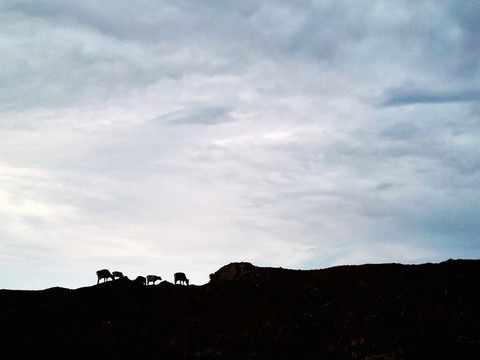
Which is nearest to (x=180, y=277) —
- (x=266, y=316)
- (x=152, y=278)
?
(x=152, y=278)

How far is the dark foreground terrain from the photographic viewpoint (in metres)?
25.0

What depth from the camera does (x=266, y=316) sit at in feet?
103

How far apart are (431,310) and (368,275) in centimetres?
681

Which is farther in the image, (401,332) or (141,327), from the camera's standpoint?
(141,327)

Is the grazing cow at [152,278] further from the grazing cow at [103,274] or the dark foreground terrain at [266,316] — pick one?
the dark foreground terrain at [266,316]

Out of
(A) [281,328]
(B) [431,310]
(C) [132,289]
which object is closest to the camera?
(B) [431,310]

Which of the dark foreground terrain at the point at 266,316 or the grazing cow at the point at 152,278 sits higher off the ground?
the grazing cow at the point at 152,278

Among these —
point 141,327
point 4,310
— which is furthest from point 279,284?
point 4,310

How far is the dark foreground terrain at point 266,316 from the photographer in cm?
2505

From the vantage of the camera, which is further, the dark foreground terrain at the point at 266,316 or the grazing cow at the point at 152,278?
the grazing cow at the point at 152,278

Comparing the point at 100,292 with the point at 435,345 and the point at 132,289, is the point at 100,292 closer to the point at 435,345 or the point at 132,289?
the point at 132,289

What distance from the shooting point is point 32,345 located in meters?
33.8

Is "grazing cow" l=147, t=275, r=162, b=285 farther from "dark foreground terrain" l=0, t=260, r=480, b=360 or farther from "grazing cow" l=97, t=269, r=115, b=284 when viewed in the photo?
"dark foreground terrain" l=0, t=260, r=480, b=360

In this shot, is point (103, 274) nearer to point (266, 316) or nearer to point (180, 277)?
point (180, 277)
